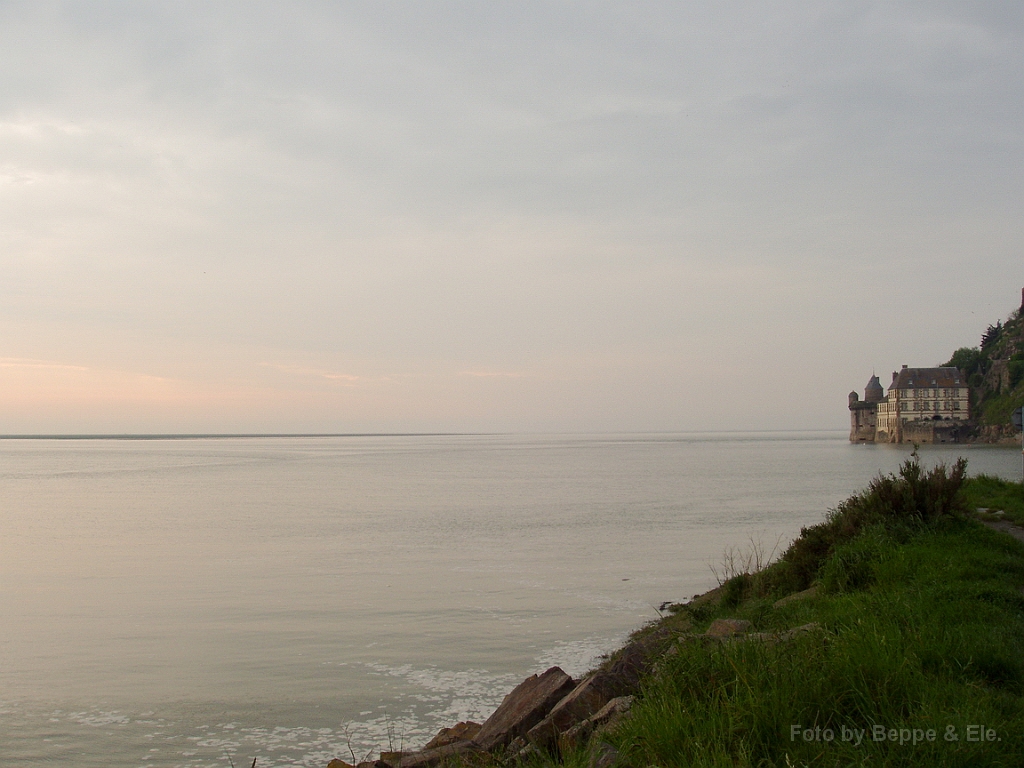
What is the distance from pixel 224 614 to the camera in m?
17.6

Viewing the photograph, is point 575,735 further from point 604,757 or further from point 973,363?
point 973,363

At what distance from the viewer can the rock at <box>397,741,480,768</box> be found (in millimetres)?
7949

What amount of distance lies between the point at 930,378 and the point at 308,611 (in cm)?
13518

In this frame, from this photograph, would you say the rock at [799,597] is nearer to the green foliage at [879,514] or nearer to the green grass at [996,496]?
the green foliage at [879,514]

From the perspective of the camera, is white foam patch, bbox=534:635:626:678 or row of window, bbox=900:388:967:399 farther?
row of window, bbox=900:388:967:399

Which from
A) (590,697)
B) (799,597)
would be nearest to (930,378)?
(799,597)

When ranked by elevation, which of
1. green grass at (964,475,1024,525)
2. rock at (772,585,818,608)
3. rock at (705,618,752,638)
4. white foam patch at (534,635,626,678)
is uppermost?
green grass at (964,475,1024,525)

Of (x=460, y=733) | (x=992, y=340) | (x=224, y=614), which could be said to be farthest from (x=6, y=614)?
(x=992, y=340)

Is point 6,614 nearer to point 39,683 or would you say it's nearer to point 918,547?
point 39,683

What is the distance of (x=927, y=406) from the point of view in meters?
132

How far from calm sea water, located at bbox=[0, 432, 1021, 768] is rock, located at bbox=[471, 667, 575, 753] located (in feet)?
5.24

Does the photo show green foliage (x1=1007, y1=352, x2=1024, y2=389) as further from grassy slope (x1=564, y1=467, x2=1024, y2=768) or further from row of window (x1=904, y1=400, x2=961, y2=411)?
grassy slope (x1=564, y1=467, x2=1024, y2=768)

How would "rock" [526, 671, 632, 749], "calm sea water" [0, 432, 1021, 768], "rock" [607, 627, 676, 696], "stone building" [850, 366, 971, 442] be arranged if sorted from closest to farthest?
"rock" [526, 671, 632, 749] < "rock" [607, 627, 676, 696] < "calm sea water" [0, 432, 1021, 768] < "stone building" [850, 366, 971, 442]

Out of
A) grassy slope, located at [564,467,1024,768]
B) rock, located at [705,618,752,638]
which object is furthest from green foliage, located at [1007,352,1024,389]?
rock, located at [705,618,752,638]
